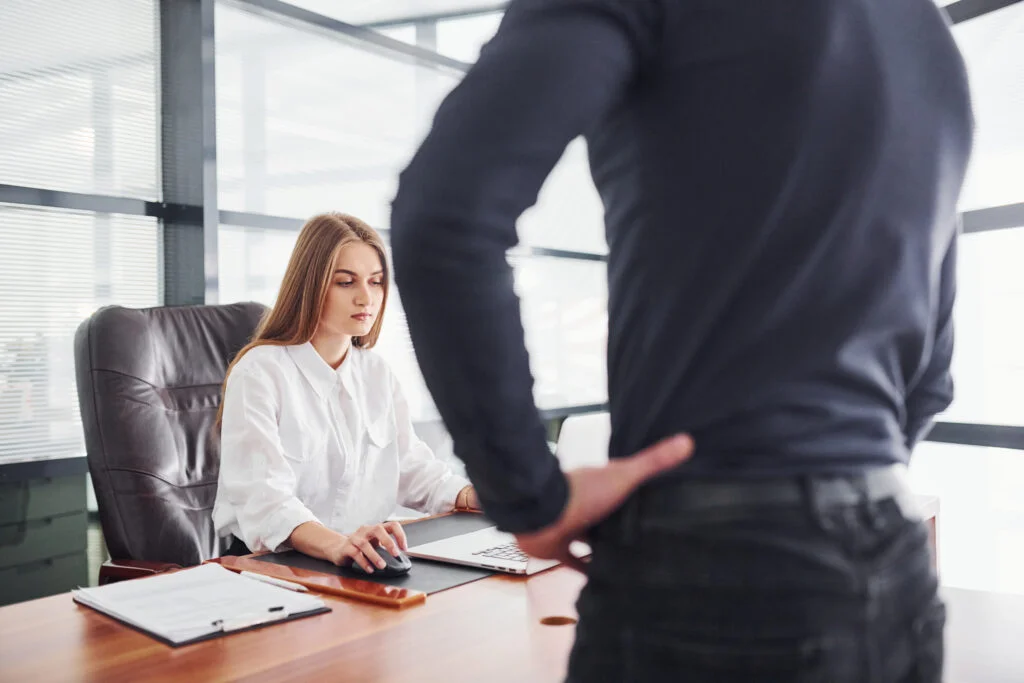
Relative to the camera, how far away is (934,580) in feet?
2.07

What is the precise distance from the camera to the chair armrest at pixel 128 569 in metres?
1.93

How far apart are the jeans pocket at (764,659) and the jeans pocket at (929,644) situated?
3.3 inches

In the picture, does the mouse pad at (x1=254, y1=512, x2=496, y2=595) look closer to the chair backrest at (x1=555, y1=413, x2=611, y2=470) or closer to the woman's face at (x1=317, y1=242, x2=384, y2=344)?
the chair backrest at (x1=555, y1=413, x2=611, y2=470)

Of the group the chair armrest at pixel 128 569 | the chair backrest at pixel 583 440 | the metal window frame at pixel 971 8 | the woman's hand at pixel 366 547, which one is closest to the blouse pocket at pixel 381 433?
the chair backrest at pixel 583 440

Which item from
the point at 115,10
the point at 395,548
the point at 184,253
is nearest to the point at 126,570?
the point at 395,548

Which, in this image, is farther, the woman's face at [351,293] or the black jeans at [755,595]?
the woman's face at [351,293]

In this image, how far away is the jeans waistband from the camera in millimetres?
554

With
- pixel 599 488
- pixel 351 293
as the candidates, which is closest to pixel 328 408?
pixel 351 293

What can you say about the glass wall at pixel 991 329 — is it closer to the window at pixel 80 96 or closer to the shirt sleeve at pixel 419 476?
the shirt sleeve at pixel 419 476

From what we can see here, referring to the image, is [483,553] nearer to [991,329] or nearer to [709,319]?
[709,319]

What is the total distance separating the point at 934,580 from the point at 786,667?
0.16m

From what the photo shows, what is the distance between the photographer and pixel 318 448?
7.79 feet

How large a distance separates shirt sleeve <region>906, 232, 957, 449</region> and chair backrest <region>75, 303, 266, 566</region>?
190 cm

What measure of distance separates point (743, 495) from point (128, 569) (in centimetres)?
177
